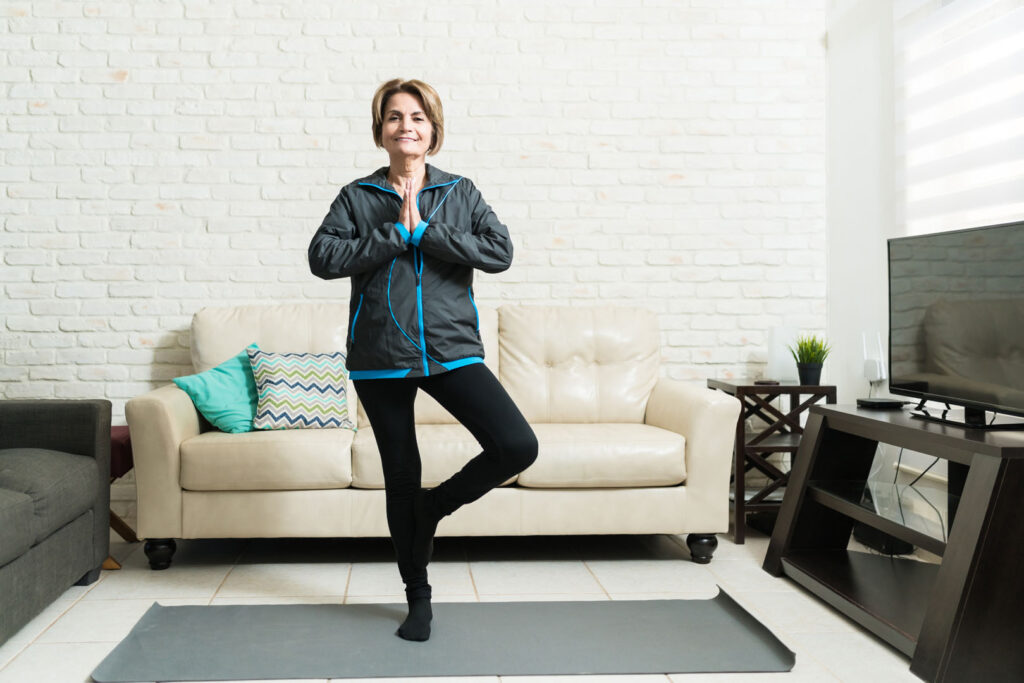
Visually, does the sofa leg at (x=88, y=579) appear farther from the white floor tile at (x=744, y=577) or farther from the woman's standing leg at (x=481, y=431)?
the white floor tile at (x=744, y=577)

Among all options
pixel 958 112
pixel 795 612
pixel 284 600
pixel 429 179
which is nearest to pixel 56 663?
pixel 284 600

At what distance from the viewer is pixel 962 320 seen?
88.6 inches

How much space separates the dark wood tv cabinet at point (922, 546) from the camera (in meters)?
1.88

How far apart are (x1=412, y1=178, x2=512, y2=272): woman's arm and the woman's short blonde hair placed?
177 mm

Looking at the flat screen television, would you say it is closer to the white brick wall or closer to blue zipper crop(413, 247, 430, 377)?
the white brick wall

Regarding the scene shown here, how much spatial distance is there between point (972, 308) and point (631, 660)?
51.1 inches

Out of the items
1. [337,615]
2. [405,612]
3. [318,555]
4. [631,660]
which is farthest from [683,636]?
[318,555]

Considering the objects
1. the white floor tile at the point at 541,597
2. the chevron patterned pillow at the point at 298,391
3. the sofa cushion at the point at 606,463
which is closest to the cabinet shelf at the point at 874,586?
the sofa cushion at the point at 606,463

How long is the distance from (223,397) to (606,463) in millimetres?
1415

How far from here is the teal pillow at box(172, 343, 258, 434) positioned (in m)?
3.00

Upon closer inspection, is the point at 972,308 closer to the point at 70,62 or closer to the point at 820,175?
the point at 820,175

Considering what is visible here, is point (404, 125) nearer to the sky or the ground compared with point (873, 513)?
nearer to the sky

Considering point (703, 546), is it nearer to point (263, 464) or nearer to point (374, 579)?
point (374, 579)

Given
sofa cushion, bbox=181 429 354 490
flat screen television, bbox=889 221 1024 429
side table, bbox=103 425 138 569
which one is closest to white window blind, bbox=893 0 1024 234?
flat screen television, bbox=889 221 1024 429
